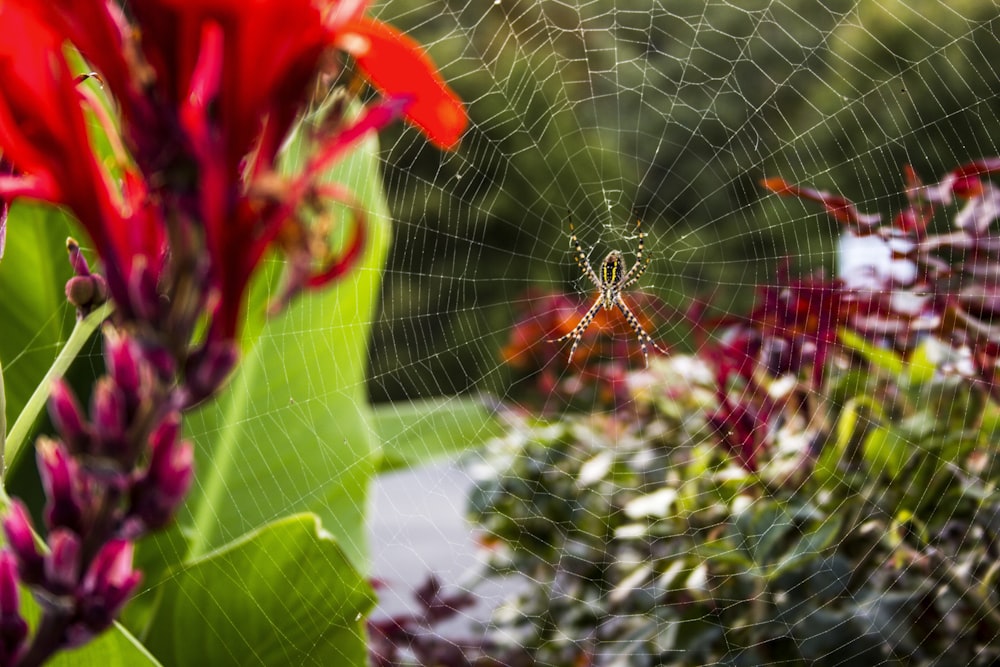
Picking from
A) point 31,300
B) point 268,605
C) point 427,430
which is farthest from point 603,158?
point 268,605

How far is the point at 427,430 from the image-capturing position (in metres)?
2.07

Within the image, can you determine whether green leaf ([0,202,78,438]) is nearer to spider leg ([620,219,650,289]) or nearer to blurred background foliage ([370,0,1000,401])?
spider leg ([620,219,650,289])

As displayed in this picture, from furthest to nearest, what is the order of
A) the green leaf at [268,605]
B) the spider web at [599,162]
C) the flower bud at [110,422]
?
the spider web at [599,162] → the green leaf at [268,605] → the flower bud at [110,422]

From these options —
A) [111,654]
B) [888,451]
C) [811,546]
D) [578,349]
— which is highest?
[578,349]

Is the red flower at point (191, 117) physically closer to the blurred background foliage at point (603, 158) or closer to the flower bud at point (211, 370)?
the flower bud at point (211, 370)

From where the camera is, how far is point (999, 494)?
4.24 feet

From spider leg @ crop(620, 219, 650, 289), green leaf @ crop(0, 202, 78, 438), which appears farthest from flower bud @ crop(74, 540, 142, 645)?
spider leg @ crop(620, 219, 650, 289)

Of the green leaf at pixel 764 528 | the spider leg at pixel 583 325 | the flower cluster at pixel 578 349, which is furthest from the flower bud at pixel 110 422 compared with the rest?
the spider leg at pixel 583 325

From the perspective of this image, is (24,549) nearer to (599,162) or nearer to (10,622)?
(10,622)

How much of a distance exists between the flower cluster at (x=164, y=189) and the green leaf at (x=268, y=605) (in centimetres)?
63

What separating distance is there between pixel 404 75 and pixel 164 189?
8 centimetres

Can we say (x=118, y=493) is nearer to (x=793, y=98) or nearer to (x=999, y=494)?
(x=999, y=494)

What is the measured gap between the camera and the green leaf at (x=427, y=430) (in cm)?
201

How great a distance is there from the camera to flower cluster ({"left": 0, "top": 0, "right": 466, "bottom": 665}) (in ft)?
0.92
